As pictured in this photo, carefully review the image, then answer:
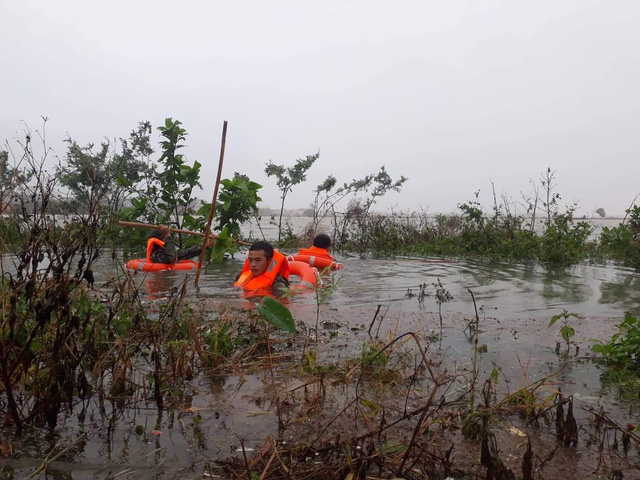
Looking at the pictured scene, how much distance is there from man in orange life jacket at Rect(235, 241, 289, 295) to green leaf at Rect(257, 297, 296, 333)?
456 cm

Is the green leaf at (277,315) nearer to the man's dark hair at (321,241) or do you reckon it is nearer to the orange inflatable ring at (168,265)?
the orange inflatable ring at (168,265)

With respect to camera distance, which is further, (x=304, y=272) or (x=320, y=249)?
(x=320, y=249)

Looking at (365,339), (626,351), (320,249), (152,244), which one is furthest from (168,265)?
(626,351)

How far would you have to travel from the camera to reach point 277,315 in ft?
11.2

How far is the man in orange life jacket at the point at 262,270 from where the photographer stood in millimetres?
8141

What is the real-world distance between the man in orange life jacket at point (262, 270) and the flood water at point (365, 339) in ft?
1.24

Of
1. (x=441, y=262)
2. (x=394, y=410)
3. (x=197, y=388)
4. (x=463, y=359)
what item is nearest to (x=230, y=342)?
(x=197, y=388)

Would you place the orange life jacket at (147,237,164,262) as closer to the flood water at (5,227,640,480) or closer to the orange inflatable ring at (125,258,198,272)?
the orange inflatable ring at (125,258,198,272)

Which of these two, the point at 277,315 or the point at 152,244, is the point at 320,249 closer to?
the point at 152,244

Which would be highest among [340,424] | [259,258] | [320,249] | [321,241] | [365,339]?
[321,241]

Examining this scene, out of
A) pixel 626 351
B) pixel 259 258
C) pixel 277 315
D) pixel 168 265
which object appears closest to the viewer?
pixel 277 315

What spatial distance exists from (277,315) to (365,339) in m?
1.69

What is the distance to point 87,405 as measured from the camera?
9.88 ft

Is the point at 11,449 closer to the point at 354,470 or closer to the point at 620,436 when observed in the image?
the point at 354,470
